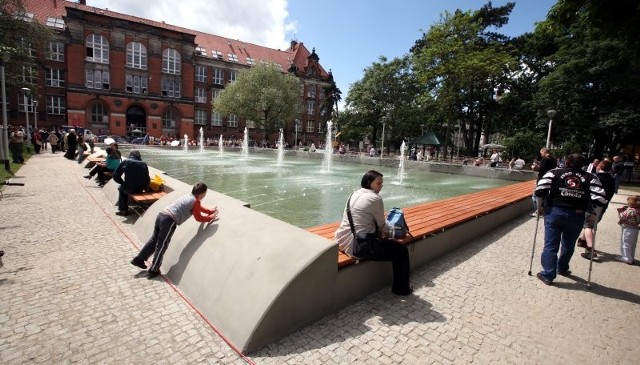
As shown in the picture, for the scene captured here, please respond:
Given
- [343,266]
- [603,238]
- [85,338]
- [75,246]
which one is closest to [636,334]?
[343,266]

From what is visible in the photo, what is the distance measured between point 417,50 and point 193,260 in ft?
167

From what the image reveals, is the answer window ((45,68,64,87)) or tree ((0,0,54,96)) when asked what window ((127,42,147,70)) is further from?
tree ((0,0,54,96))

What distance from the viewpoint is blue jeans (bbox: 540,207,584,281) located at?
204 inches

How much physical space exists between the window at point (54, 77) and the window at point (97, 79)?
4327 millimetres

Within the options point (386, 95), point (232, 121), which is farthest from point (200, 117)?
point (386, 95)

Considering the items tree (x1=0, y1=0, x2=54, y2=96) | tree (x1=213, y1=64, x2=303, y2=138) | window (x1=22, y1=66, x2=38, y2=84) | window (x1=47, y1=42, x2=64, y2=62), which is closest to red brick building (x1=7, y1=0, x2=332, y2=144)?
window (x1=47, y1=42, x2=64, y2=62)

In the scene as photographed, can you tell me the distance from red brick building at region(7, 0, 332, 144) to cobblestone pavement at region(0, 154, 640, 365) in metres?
50.5

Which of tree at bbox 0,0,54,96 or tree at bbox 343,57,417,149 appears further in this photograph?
tree at bbox 343,57,417,149

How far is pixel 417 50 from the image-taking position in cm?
4878

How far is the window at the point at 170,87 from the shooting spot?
5519 centimetres

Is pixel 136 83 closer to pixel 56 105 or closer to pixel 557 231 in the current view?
pixel 56 105

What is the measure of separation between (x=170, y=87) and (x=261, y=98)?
19.6m

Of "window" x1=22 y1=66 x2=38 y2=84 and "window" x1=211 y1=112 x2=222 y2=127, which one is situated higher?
"window" x1=22 y1=66 x2=38 y2=84

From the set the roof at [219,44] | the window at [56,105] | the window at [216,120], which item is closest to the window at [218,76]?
the roof at [219,44]
